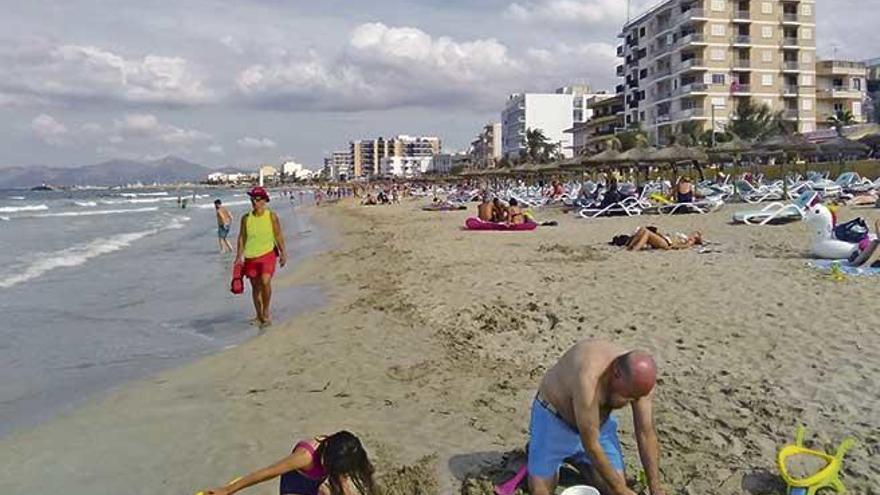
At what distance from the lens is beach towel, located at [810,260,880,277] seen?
8383mm

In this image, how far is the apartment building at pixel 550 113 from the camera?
351 feet

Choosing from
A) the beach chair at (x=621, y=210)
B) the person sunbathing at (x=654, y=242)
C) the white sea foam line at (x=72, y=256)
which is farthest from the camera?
the beach chair at (x=621, y=210)

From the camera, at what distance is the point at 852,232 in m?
9.93

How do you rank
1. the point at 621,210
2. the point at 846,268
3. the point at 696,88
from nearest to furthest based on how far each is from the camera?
the point at 846,268 < the point at 621,210 < the point at 696,88

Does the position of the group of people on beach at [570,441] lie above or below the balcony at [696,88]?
below

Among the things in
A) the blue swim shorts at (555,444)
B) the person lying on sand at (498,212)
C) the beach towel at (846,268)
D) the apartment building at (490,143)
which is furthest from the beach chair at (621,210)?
the apartment building at (490,143)

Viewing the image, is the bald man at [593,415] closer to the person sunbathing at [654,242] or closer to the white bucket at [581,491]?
the white bucket at [581,491]

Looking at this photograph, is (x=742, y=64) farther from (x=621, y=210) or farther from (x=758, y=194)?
(x=621, y=210)

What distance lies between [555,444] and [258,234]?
512 centimetres

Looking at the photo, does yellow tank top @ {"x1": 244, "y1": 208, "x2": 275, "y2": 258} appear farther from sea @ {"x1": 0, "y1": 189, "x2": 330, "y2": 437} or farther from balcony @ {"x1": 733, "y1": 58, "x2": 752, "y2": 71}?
balcony @ {"x1": 733, "y1": 58, "x2": 752, "y2": 71}

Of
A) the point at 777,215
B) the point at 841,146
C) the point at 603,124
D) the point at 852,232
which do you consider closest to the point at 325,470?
the point at 852,232

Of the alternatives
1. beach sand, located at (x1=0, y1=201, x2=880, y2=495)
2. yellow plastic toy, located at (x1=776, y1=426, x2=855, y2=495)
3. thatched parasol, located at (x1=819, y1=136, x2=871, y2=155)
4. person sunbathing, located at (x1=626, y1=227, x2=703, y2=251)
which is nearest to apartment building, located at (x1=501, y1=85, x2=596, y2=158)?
thatched parasol, located at (x1=819, y1=136, x2=871, y2=155)

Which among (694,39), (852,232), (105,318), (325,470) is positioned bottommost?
(105,318)

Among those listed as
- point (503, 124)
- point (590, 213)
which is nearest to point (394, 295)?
point (590, 213)
